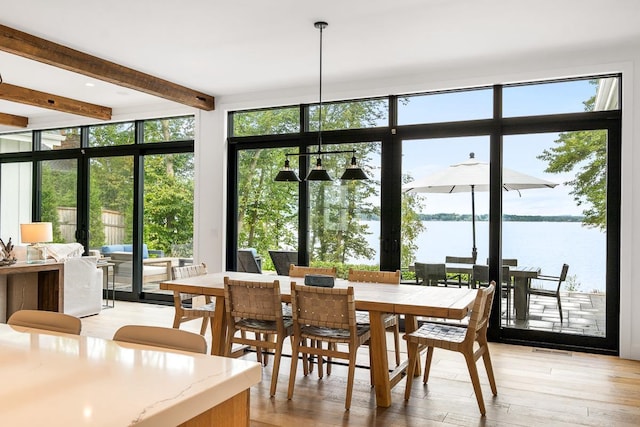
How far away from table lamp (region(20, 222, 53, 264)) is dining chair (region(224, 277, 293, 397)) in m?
3.22

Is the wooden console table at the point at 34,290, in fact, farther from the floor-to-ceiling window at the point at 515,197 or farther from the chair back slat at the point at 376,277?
the chair back slat at the point at 376,277

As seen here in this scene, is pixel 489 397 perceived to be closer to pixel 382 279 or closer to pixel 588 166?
pixel 382 279

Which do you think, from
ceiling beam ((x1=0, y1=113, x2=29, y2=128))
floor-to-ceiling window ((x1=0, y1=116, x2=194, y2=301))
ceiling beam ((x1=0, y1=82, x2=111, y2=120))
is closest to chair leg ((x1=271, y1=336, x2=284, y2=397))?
floor-to-ceiling window ((x1=0, y1=116, x2=194, y2=301))

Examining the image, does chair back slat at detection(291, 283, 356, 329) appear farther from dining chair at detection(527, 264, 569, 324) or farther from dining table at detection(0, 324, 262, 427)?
dining chair at detection(527, 264, 569, 324)

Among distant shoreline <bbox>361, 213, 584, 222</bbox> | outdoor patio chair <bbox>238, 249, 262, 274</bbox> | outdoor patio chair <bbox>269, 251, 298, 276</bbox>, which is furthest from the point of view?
outdoor patio chair <bbox>238, 249, 262, 274</bbox>

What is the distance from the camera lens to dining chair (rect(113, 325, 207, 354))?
5.19 ft

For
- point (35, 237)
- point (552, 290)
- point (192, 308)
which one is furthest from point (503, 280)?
point (35, 237)

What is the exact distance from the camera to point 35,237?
6.08 meters

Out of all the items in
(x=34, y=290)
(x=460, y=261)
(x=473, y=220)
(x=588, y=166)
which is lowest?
(x=34, y=290)

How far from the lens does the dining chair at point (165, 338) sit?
1.58 metres

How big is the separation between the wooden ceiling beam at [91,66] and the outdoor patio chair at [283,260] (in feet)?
7.05

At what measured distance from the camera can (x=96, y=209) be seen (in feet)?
25.7

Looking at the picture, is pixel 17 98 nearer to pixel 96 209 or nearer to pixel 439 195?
pixel 96 209

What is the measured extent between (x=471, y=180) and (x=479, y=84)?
101 centimetres
